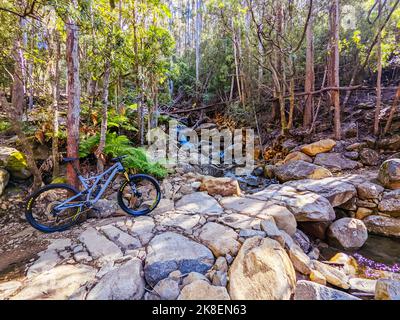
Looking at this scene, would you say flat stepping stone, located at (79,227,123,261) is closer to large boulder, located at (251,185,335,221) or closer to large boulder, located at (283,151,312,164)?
large boulder, located at (251,185,335,221)

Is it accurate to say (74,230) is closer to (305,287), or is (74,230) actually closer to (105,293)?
(105,293)

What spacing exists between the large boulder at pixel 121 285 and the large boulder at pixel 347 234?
3.77 metres

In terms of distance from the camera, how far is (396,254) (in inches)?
149

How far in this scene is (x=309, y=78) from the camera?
7.80 metres

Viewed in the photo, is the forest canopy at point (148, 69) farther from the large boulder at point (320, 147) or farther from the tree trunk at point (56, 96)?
the large boulder at point (320, 147)

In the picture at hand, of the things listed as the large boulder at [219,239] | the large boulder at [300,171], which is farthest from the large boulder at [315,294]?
the large boulder at [300,171]

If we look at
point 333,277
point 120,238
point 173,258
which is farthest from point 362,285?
point 120,238

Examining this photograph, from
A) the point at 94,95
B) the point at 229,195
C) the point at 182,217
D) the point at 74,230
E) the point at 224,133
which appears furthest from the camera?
the point at 224,133

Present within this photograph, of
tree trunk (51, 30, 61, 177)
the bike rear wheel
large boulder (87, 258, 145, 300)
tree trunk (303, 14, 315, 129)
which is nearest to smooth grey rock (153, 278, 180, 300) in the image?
large boulder (87, 258, 145, 300)

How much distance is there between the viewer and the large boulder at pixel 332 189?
463 centimetres

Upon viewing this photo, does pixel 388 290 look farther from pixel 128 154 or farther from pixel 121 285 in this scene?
pixel 128 154

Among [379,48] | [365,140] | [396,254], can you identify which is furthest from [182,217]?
[379,48]

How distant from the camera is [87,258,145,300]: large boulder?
1949mm

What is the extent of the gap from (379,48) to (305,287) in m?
7.75
